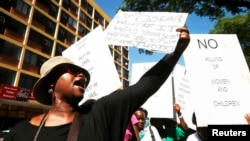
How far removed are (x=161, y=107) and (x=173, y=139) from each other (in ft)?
2.54

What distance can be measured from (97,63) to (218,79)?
136 cm

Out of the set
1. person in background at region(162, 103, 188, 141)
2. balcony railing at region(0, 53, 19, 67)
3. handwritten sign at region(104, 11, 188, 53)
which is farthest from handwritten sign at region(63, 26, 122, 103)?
balcony railing at region(0, 53, 19, 67)

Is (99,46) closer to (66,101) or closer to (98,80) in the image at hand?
(98,80)

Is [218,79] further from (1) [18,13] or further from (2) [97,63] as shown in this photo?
(1) [18,13]

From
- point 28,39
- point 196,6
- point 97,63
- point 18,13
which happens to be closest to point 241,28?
point 196,6

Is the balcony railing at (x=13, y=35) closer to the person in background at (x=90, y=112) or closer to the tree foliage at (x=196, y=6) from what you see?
the tree foliage at (x=196, y=6)

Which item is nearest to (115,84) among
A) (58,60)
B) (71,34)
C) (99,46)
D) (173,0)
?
(99,46)

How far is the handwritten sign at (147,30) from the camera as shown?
208 centimetres

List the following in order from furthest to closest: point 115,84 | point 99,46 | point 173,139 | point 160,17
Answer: point 173,139 < point 99,46 < point 115,84 < point 160,17

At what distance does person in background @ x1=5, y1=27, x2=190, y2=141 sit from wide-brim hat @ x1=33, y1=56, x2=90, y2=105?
0.09 ft

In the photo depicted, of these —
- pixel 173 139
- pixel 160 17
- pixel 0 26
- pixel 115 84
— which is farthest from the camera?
pixel 0 26

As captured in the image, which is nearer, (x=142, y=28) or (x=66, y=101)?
(x=66, y=101)

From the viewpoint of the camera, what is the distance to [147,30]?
→ 2.26m

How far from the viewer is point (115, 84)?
9.78ft
